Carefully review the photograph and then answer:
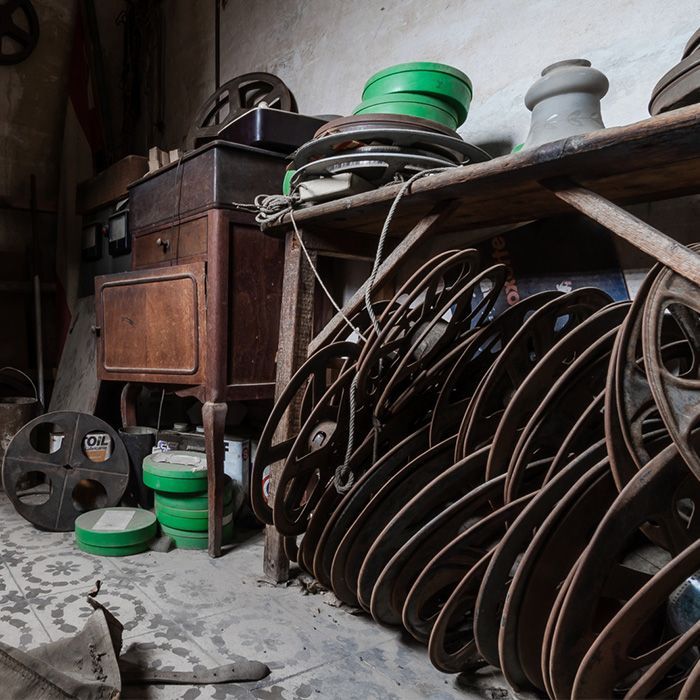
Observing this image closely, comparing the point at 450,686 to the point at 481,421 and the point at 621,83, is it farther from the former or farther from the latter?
the point at 621,83

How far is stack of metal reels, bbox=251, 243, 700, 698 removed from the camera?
28.6 inches

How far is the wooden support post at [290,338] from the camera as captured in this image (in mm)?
1591

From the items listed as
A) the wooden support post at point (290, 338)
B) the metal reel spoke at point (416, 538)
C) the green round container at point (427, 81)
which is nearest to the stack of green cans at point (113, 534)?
the wooden support post at point (290, 338)

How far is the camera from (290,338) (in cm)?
162

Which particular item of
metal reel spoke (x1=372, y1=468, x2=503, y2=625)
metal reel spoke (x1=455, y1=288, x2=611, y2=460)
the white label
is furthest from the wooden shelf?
the white label

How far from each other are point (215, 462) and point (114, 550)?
43 centimetres

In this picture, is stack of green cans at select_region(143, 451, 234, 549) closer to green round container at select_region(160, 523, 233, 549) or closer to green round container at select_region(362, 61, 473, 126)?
green round container at select_region(160, 523, 233, 549)

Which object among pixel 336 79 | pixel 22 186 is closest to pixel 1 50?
pixel 22 186

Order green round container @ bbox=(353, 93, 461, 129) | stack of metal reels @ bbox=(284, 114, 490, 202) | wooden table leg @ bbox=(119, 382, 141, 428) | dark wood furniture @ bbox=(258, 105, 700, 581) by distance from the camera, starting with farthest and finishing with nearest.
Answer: wooden table leg @ bbox=(119, 382, 141, 428) < green round container @ bbox=(353, 93, 461, 129) < stack of metal reels @ bbox=(284, 114, 490, 202) < dark wood furniture @ bbox=(258, 105, 700, 581)

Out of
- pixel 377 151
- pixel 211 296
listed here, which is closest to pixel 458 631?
pixel 377 151

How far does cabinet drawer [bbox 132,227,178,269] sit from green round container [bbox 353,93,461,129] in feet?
2.96

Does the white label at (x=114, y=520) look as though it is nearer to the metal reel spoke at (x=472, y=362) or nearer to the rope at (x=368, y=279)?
the rope at (x=368, y=279)

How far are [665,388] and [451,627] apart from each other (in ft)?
2.44

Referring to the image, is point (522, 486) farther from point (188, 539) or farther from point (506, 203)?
point (188, 539)
